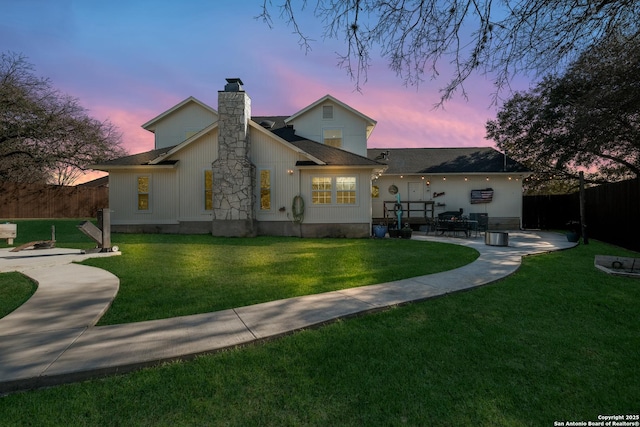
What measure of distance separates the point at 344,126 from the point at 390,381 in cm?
1738

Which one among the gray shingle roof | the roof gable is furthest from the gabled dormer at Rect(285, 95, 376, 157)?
the roof gable

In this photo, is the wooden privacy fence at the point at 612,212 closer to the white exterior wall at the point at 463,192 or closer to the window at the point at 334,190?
the white exterior wall at the point at 463,192

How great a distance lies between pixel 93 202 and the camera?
24047mm

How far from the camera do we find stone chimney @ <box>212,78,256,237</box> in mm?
13984

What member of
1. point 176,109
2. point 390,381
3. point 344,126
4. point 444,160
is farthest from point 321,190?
point 390,381

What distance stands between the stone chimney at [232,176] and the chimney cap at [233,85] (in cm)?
27

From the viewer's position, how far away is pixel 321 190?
15.1m

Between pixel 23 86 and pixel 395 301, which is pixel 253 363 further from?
pixel 23 86

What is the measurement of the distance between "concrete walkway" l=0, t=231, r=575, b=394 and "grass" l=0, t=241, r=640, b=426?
0.19 meters

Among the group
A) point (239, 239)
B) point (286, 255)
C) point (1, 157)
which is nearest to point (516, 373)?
point (286, 255)

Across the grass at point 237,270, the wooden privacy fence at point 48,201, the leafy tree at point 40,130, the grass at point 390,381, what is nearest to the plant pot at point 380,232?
the grass at point 237,270

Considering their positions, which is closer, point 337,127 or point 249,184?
point 249,184

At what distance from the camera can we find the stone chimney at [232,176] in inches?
551

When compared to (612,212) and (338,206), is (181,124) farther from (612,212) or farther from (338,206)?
(612,212)
